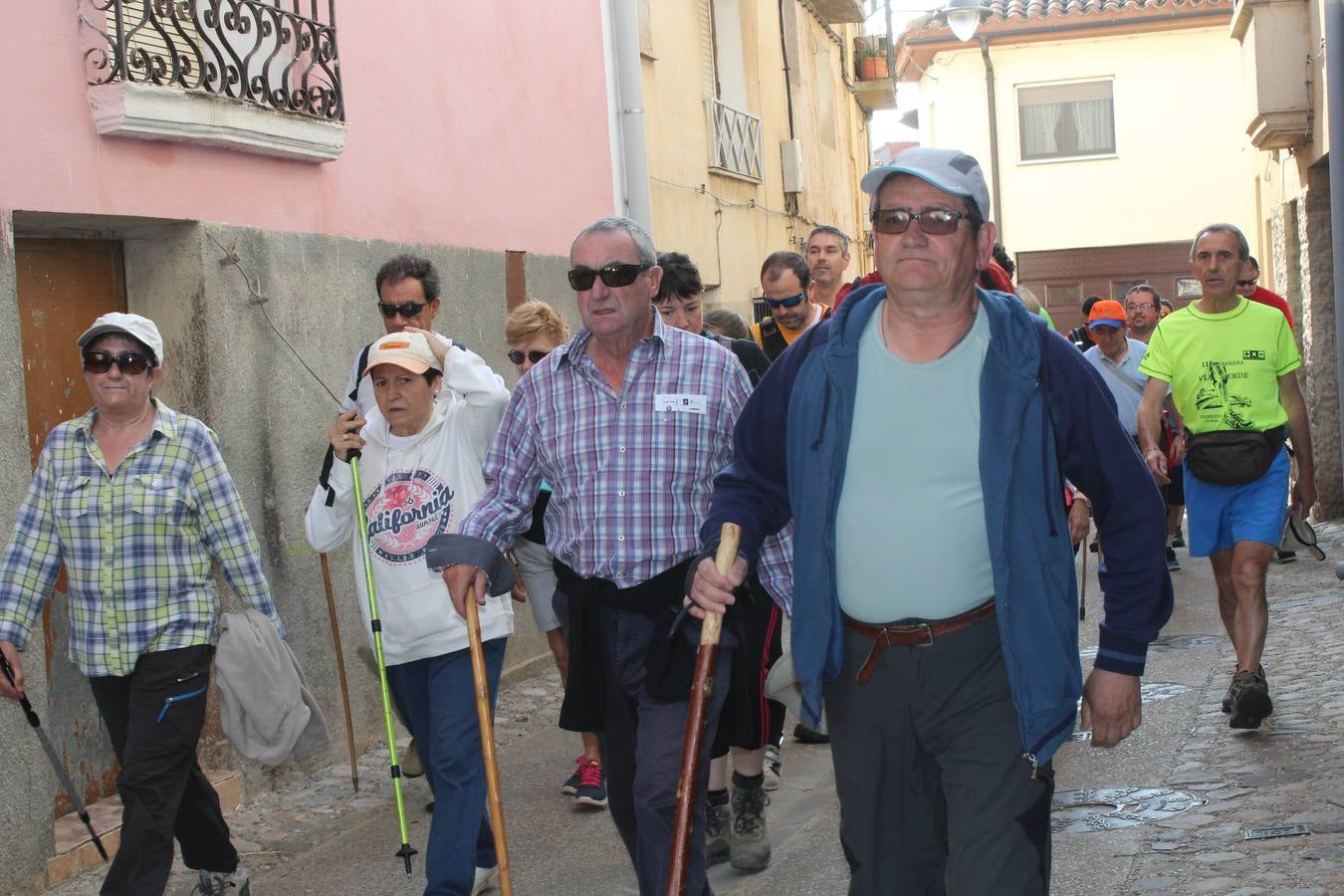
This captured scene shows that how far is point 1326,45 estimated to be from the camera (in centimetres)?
1168

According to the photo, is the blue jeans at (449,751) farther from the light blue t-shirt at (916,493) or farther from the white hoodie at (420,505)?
the light blue t-shirt at (916,493)

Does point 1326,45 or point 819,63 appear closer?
point 1326,45

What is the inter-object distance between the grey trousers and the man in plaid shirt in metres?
2.38

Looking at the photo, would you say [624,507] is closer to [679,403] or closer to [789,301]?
[679,403]

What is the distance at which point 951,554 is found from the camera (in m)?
3.50

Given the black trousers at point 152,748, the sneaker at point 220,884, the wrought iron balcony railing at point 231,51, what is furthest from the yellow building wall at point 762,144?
the black trousers at point 152,748

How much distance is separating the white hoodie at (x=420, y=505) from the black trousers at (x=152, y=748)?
1.99 feet

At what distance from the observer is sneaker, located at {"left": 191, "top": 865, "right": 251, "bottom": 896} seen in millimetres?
5496

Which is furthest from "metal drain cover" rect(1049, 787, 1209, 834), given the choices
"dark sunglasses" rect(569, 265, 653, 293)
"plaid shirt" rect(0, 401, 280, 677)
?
"plaid shirt" rect(0, 401, 280, 677)

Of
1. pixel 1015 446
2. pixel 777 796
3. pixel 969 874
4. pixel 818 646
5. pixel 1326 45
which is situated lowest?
pixel 777 796

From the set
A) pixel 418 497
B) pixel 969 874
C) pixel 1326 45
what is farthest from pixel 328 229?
pixel 1326 45

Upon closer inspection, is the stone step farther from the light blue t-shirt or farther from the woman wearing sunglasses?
the light blue t-shirt

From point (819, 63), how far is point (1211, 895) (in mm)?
18606

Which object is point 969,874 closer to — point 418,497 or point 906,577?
point 906,577
